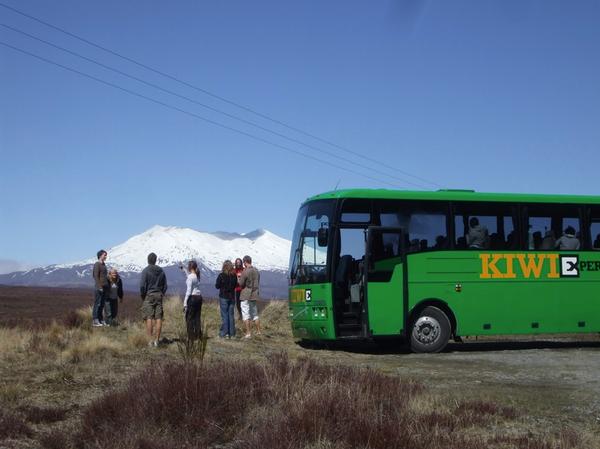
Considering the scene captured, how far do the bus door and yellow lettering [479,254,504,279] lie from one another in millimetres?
1892

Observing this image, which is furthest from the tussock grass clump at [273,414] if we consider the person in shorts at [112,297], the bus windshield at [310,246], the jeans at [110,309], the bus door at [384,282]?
the jeans at [110,309]

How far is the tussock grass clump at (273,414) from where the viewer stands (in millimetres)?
7809

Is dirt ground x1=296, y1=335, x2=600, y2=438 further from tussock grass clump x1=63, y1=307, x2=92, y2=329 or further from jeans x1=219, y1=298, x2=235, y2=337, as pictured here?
tussock grass clump x1=63, y1=307, x2=92, y2=329

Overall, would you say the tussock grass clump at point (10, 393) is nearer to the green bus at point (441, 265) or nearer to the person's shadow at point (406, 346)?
the green bus at point (441, 265)

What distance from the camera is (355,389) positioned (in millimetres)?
9680

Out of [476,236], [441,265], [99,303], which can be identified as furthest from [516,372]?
[99,303]

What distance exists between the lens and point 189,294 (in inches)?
743

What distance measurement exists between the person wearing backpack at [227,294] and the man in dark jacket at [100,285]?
10.7 ft

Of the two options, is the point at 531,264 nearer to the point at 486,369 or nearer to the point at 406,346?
the point at 406,346

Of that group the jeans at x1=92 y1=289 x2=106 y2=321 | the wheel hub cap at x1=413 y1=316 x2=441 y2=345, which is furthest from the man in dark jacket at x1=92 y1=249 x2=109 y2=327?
the wheel hub cap at x1=413 y1=316 x2=441 y2=345

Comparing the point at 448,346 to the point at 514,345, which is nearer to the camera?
the point at 448,346

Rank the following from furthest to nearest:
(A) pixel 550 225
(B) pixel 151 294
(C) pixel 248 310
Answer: (C) pixel 248 310 → (A) pixel 550 225 → (B) pixel 151 294

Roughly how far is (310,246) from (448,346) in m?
5.51

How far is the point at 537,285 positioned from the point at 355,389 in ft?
36.4
